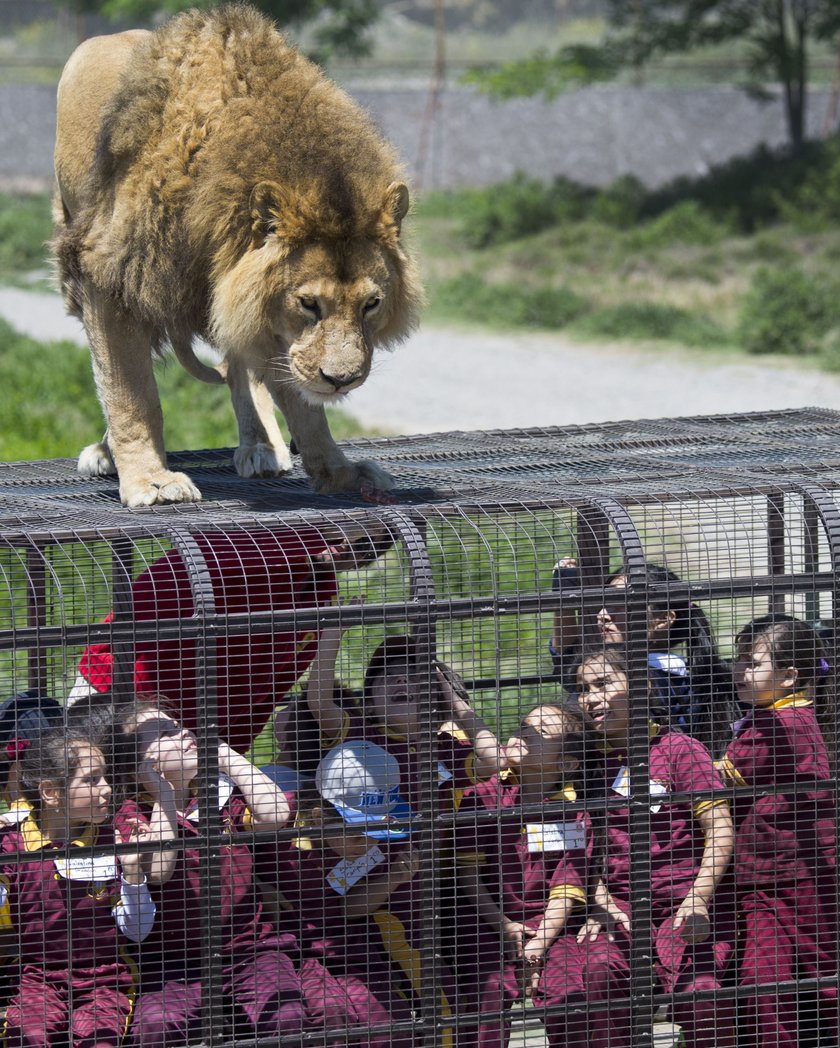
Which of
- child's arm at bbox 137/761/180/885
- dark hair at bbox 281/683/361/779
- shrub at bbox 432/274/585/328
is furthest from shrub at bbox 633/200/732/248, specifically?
child's arm at bbox 137/761/180/885

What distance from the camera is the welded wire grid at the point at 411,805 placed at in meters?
3.30

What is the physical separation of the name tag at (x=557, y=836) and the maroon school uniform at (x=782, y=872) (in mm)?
362

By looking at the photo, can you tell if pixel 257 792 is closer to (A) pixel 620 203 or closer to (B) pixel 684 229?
(B) pixel 684 229

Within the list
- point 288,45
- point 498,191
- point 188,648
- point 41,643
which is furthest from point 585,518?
point 498,191

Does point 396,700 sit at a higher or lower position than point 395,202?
lower

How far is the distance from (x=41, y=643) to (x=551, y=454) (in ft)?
6.33

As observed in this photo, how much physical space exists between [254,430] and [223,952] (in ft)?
6.47

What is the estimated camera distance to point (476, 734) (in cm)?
350

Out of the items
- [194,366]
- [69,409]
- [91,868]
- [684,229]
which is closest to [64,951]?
[91,868]

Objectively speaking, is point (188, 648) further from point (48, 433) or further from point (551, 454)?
point (48, 433)

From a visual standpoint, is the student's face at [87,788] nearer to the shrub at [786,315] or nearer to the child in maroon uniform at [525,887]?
the child in maroon uniform at [525,887]

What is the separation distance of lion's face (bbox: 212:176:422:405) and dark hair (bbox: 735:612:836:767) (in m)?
1.20

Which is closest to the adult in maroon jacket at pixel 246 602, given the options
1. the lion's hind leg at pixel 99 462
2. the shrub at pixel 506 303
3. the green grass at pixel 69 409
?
the lion's hind leg at pixel 99 462

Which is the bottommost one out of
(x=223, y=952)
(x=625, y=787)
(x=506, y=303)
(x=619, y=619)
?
(x=506, y=303)
